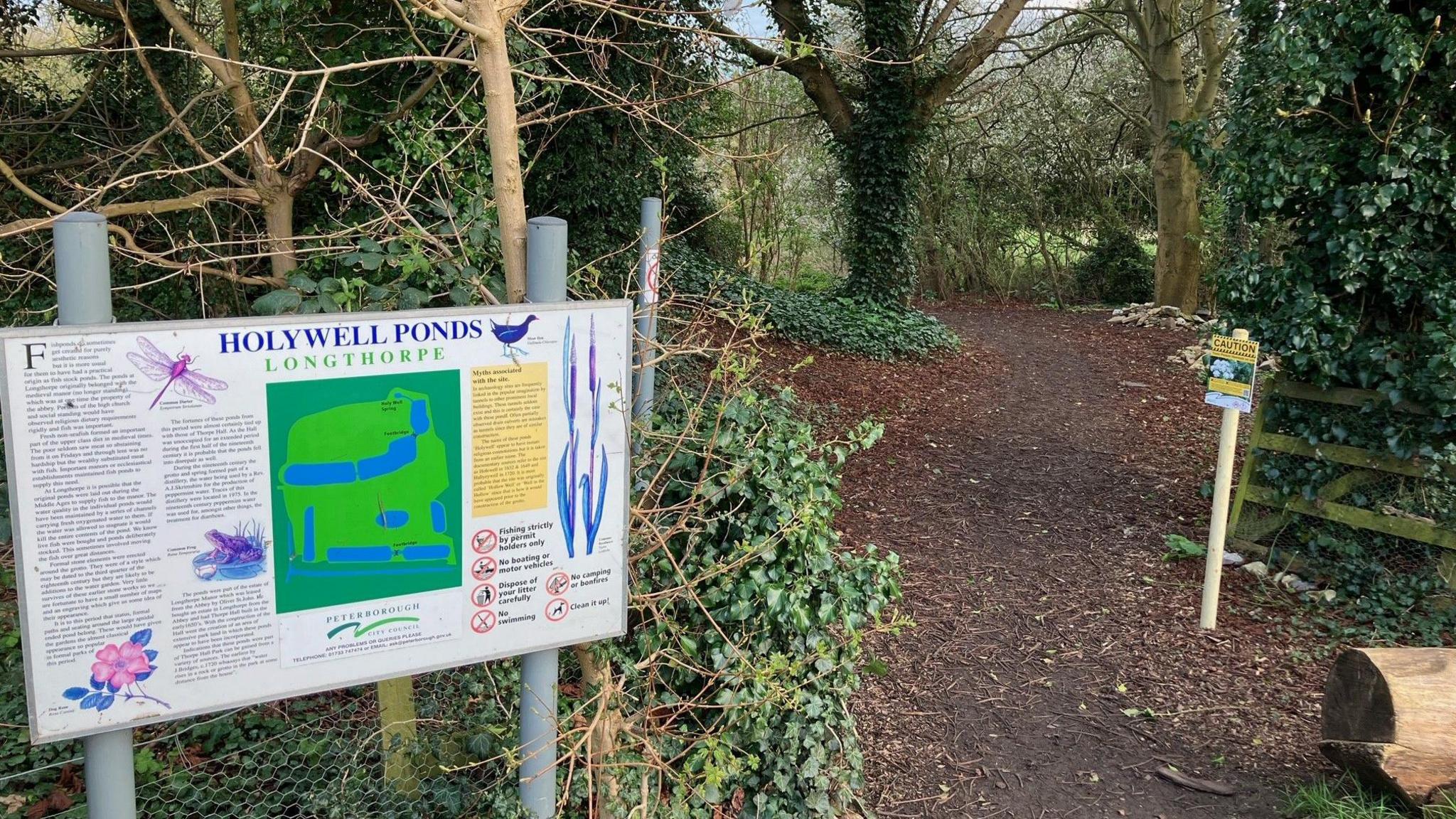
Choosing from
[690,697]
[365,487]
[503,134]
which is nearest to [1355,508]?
[690,697]

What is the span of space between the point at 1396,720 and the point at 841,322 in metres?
10.0

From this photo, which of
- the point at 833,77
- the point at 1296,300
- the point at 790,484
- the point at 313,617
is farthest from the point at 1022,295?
the point at 313,617

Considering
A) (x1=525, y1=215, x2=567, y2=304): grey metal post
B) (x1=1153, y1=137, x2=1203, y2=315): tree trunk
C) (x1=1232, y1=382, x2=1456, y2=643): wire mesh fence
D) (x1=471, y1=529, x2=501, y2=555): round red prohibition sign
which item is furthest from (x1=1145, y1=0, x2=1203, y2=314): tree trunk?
(x1=471, y1=529, x2=501, y2=555): round red prohibition sign

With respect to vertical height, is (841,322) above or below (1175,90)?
below

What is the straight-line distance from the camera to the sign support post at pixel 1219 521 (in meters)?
5.39

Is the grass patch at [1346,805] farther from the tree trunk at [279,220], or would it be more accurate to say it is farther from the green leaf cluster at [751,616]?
the tree trunk at [279,220]

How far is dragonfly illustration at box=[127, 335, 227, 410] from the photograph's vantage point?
2123mm

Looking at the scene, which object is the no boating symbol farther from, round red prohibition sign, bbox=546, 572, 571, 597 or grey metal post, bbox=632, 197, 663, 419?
round red prohibition sign, bbox=546, 572, 571, 597

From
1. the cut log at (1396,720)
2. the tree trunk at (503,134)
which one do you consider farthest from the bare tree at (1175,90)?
the tree trunk at (503,134)

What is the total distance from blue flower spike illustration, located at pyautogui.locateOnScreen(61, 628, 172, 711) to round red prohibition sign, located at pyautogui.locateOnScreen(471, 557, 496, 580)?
2.45ft

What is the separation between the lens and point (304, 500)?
237 centimetres

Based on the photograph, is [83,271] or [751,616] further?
[751,616]

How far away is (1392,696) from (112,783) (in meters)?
4.15

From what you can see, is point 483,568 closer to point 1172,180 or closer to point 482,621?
point 482,621
